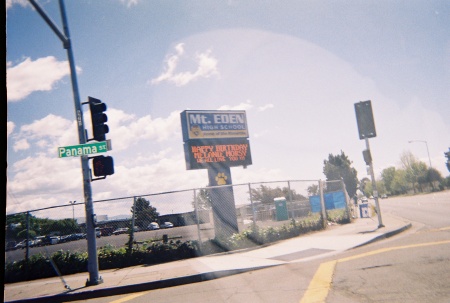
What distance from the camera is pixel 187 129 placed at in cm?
1424

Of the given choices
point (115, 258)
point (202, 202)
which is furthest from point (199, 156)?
point (115, 258)

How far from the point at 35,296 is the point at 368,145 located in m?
13.1

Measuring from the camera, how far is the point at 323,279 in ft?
17.5

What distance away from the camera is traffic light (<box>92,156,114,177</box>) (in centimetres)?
743

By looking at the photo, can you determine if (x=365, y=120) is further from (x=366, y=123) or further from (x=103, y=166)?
(x=103, y=166)

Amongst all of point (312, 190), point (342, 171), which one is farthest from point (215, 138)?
point (342, 171)

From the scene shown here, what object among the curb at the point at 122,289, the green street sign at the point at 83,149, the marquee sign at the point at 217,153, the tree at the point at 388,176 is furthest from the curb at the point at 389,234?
the tree at the point at 388,176

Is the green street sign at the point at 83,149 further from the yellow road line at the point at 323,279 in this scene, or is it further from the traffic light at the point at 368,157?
the traffic light at the point at 368,157

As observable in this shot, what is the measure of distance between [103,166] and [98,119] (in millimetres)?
1315

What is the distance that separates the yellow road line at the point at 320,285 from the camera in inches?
171

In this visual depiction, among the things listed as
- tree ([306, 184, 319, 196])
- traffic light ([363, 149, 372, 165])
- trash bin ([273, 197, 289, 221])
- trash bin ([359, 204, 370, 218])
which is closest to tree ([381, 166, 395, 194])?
tree ([306, 184, 319, 196])

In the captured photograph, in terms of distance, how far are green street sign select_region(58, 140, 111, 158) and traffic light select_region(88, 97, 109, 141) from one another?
31cm

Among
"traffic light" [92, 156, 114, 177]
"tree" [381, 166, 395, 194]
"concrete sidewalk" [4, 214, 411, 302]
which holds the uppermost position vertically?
"traffic light" [92, 156, 114, 177]

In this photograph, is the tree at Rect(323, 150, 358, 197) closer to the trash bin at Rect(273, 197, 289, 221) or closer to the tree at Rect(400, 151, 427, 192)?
the tree at Rect(400, 151, 427, 192)
